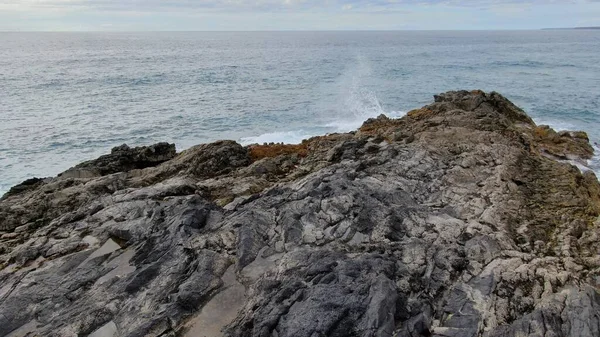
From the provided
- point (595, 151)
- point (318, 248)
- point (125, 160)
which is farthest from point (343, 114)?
point (318, 248)

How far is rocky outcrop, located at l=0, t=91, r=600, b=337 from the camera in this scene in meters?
9.75

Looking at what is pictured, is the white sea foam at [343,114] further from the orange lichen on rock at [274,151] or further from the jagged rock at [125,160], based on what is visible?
the jagged rock at [125,160]

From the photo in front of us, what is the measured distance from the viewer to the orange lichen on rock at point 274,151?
21.5m

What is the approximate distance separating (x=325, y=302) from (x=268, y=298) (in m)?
1.48

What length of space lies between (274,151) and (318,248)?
→ 1041cm

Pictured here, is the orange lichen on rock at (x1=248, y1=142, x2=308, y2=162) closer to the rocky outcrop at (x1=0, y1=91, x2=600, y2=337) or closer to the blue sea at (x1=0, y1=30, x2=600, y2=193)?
the rocky outcrop at (x1=0, y1=91, x2=600, y2=337)

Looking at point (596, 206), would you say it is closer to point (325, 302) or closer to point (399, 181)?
point (399, 181)

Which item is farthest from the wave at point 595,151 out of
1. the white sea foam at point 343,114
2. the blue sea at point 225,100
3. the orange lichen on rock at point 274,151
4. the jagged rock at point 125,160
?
the jagged rock at point 125,160

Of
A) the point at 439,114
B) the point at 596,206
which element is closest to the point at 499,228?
the point at 596,206

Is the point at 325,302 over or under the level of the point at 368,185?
under

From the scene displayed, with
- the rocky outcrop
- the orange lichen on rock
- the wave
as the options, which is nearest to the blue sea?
the wave

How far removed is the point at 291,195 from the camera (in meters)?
15.2

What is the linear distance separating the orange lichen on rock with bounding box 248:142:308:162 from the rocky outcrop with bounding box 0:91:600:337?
1.87 m

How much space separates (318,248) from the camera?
483 inches
